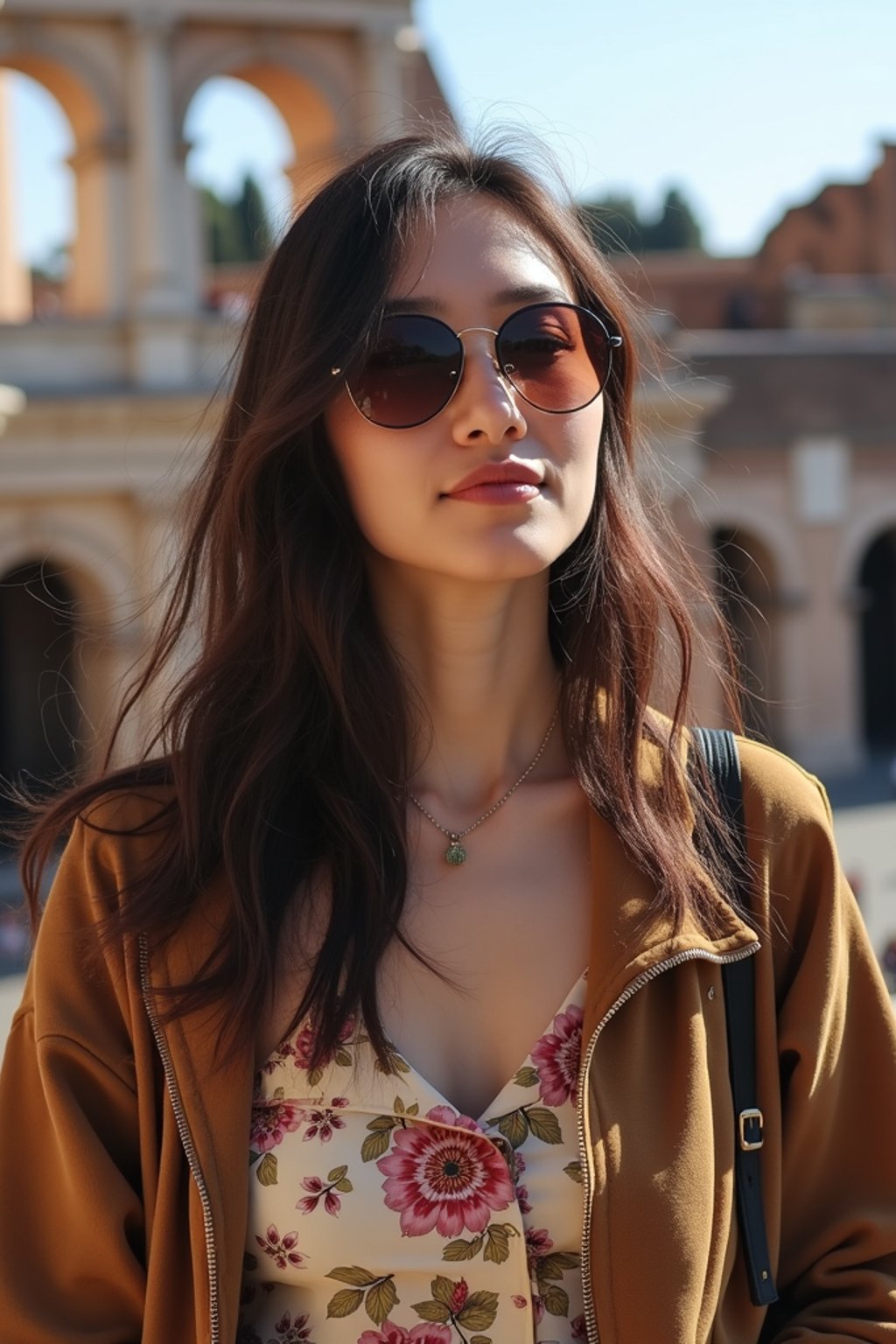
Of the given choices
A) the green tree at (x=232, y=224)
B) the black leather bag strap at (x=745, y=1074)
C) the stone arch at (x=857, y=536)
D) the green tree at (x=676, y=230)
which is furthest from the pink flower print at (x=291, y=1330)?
the green tree at (x=676, y=230)

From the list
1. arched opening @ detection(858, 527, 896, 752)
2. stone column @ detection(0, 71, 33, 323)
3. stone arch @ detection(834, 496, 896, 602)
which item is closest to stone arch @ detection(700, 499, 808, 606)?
stone arch @ detection(834, 496, 896, 602)

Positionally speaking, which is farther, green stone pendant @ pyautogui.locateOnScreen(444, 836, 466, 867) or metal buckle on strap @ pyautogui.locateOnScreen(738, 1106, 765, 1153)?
green stone pendant @ pyautogui.locateOnScreen(444, 836, 466, 867)

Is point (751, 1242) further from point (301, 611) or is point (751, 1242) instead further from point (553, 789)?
point (301, 611)

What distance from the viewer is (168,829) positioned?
210cm

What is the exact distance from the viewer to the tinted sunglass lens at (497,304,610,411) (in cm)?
206

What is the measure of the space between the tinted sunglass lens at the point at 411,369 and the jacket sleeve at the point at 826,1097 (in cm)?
58

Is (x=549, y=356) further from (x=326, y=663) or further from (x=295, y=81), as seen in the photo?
(x=295, y=81)

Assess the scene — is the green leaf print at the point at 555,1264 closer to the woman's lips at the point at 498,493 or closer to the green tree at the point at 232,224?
the woman's lips at the point at 498,493

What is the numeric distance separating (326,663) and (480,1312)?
2.42ft

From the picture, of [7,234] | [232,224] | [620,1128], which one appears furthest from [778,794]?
[232,224]

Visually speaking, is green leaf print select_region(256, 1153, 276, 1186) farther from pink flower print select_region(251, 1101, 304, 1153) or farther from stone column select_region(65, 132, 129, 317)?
stone column select_region(65, 132, 129, 317)

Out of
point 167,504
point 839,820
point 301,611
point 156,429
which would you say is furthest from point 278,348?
point 839,820

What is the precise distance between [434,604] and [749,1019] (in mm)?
593

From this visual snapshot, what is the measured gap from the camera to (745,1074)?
201 cm
